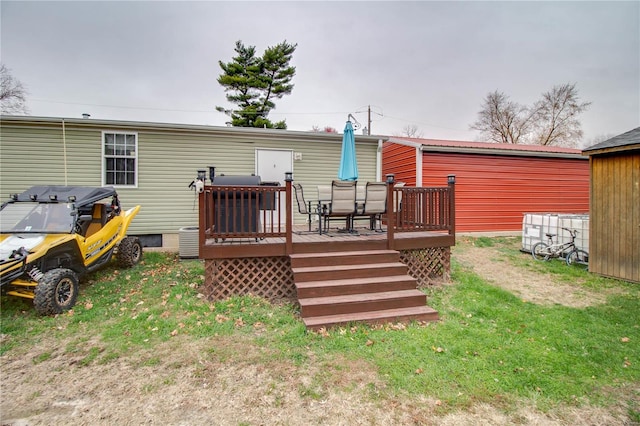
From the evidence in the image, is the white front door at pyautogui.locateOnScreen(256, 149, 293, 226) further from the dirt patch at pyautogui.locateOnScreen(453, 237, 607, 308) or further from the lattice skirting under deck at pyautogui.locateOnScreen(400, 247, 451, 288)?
the dirt patch at pyautogui.locateOnScreen(453, 237, 607, 308)

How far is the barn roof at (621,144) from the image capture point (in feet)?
17.8

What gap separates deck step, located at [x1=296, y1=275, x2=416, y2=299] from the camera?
393 centimetres

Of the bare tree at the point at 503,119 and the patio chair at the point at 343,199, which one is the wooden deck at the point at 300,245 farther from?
the bare tree at the point at 503,119

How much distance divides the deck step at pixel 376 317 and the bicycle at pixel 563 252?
16.1ft

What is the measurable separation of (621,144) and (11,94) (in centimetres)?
2641

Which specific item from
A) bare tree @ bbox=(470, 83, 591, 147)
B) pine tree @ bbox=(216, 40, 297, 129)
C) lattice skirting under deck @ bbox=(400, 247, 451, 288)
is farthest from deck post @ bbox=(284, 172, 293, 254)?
bare tree @ bbox=(470, 83, 591, 147)

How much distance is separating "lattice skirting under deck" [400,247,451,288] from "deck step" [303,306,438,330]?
4.06 feet

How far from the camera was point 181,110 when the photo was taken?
71.1 feet

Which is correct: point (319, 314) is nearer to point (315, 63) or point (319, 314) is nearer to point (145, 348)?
point (145, 348)

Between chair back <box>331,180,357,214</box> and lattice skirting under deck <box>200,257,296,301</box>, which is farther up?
chair back <box>331,180,357,214</box>

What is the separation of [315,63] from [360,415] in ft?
65.1

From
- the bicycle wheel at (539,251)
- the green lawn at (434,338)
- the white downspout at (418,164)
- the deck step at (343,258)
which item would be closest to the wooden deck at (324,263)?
the deck step at (343,258)

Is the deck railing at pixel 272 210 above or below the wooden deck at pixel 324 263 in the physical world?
above

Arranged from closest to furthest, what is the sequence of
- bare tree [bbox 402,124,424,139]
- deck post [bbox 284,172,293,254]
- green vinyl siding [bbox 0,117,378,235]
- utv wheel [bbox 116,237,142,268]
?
deck post [bbox 284,172,293,254]
utv wheel [bbox 116,237,142,268]
green vinyl siding [bbox 0,117,378,235]
bare tree [bbox 402,124,424,139]
